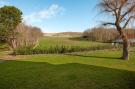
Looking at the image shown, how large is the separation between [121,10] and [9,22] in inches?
880

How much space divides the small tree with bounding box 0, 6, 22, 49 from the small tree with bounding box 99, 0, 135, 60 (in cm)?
1705

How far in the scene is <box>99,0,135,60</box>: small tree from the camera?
54.2 feet

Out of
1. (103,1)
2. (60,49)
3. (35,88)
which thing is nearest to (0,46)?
(60,49)

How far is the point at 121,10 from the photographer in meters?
16.8

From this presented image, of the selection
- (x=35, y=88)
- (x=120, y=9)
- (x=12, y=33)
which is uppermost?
(x=120, y=9)

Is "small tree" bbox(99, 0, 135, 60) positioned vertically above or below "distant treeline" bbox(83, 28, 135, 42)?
above

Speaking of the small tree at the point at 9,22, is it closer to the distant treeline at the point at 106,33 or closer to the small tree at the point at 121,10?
the distant treeline at the point at 106,33

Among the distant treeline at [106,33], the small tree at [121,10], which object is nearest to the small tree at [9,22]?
the distant treeline at [106,33]

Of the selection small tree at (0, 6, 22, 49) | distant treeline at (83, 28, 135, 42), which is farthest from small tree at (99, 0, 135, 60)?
small tree at (0, 6, 22, 49)

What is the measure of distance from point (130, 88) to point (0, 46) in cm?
3359

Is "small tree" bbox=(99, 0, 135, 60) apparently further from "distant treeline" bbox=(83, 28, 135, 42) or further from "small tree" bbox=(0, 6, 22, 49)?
"small tree" bbox=(0, 6, 22, 49)

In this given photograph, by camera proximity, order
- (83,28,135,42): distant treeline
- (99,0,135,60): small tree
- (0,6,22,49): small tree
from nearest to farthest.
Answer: (99,0,135,60): small tree
(83,28,135,42): distant treeline
(0,6,22,49): small tree

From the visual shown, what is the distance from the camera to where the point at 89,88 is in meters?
7.26

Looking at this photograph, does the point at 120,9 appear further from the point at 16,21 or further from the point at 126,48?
the point at 16,21
